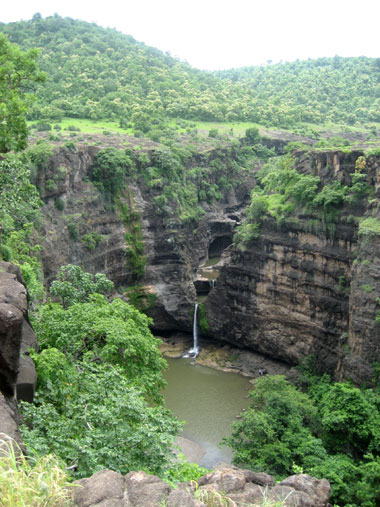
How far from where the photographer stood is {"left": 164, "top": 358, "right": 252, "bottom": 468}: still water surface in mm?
29344

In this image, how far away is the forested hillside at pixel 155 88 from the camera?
206 ft

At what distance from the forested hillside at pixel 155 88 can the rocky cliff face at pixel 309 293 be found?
28.0 metres

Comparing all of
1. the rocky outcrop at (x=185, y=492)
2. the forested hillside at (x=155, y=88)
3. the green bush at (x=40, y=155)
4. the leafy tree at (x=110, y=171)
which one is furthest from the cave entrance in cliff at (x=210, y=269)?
the rocky outcrop at (x=185, y=492)

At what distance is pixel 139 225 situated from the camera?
44.4 metres

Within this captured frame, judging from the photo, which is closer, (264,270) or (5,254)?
(5,254)

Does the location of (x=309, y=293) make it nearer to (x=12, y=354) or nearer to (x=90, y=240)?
(x=90, y=240)

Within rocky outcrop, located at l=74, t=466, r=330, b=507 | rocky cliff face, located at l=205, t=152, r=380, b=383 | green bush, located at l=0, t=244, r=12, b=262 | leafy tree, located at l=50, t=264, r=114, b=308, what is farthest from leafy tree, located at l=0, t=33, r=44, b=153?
rocky cliff face, located at l=205, t=152, r=380, b=383

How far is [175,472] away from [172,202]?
120 ft

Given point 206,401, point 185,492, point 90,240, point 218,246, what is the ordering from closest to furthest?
1. point 185,492
2. point 206,401
3. point 90,240
4. point 218,246

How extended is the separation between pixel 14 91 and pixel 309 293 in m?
24.5

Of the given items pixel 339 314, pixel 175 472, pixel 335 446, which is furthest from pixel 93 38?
pixel 175 472

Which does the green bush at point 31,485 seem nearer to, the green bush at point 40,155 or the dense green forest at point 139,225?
the dense green forest at point 139,225

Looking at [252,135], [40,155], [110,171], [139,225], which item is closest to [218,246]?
[139,225]

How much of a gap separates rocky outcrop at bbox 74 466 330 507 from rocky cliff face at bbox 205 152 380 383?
21.2m
